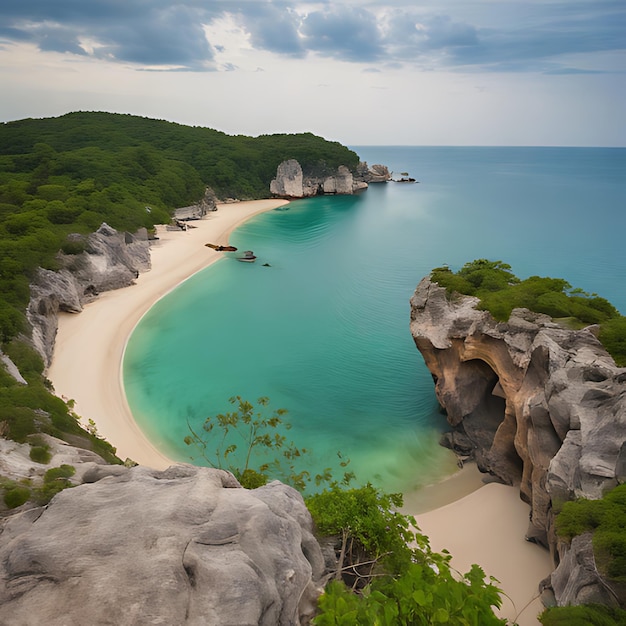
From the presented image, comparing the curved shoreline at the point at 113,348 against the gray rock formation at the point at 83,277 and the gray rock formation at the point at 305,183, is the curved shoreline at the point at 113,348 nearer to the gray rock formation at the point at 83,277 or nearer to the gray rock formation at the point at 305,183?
the gray rock formation at the point at 83,277

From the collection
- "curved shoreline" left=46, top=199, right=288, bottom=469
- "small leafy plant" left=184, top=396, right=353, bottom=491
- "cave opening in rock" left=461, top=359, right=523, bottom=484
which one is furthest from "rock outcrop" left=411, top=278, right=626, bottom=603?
"curved shoreline" left=46, top=199, right=288, bottom=469

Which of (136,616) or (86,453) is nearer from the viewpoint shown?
(136,616)

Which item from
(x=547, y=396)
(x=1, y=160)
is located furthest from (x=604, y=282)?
(x=1, y=160)

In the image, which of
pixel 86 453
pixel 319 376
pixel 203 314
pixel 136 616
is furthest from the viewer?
pixel 203 314

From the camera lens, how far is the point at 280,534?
24.7 feet

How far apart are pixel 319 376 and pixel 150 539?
59.3 ft

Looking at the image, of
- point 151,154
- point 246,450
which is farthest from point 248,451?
point 151,154

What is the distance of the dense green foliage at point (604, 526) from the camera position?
28.5 feet

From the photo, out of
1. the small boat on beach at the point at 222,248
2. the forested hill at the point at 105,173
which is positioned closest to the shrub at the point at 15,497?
the forested hill at the point at 105,173

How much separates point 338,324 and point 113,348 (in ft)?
45.4

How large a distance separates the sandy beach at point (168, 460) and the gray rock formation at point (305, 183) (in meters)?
50.0

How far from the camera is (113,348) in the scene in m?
26.1

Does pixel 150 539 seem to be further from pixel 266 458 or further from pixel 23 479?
pixel 266 458

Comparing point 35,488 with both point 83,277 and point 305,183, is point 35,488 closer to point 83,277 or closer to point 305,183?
point 83,277
